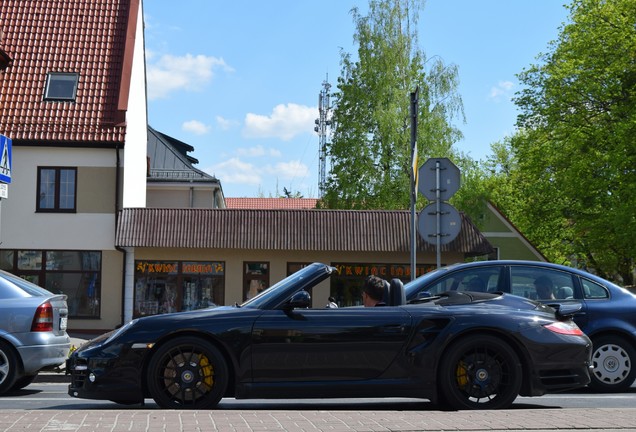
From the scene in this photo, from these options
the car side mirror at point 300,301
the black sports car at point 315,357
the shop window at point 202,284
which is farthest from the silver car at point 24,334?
the shop window at point 202,284

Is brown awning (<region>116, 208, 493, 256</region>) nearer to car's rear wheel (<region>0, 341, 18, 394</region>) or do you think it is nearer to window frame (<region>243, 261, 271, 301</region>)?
window frame (<region>243, 261, 271, 301</region>)

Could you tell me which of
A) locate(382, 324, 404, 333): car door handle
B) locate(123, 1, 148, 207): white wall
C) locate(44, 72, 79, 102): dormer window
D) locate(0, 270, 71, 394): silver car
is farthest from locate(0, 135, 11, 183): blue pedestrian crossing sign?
locate(44, 72, 79, 102): dormer window

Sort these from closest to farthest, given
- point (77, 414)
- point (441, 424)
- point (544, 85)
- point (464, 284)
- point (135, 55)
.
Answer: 1. point (441, 424)
2. point (77, 414)
3. point (464, 284)
4. point (135, 55)
5. point (544, 85)

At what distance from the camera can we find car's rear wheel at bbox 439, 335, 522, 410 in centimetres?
868

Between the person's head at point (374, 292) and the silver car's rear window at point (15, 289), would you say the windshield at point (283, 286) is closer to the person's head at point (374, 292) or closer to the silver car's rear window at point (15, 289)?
the person's head at point (374, 292)

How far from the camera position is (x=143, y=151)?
132 ft

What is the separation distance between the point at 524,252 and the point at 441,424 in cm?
5118

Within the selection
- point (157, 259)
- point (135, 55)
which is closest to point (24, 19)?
point (135, 55)

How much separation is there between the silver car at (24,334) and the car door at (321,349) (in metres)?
3.97

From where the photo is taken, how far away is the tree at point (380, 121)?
159 ft

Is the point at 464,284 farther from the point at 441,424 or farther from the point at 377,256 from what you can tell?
the point at 377,256

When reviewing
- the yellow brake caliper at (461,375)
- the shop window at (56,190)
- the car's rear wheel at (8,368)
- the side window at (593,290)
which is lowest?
the car's rear wheel at (8,368)

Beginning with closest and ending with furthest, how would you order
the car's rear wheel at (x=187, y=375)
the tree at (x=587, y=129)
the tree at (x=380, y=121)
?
1. the car's rear wheel at (x=187, y=375)
2. the tree at (x=587, y=129)
3. the tree at (x=380, y=121)

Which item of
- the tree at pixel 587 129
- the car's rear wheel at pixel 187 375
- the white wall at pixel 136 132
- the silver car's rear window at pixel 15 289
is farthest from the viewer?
the tree at pixel 587 129
